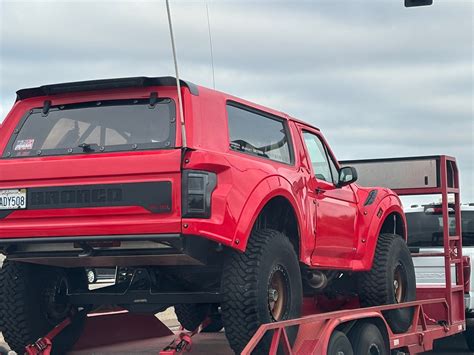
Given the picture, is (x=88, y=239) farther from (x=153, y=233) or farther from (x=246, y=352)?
(x=246, y=352)

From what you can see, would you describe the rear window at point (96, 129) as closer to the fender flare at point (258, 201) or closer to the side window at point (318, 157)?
the fender flare at point (258, 201)

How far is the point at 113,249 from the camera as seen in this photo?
247 inches

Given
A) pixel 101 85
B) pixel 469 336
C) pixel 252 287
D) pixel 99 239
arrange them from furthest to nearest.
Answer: pixel 469 336, pixel 101 85, pixel 252 287, pixel 99 239

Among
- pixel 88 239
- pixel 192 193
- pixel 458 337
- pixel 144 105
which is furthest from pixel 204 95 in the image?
pixel 458 337

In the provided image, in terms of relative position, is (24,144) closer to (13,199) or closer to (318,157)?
(13,199)

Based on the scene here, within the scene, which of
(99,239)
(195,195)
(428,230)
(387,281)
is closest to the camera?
(195,195)

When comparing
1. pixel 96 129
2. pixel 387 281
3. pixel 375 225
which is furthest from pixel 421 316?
pixel 96 129

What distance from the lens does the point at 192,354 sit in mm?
6977

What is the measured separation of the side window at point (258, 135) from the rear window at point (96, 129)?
0.58 metres

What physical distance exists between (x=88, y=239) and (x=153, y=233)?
48 cm

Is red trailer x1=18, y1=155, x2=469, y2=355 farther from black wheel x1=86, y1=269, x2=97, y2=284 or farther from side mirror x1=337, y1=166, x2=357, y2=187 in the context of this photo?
side mirror x1=337, y1=166, x2=357, y2=187

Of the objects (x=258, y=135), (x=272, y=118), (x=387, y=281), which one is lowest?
(x=387, y=281)

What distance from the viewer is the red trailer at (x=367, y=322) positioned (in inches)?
267

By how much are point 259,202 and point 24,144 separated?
5.86ft
